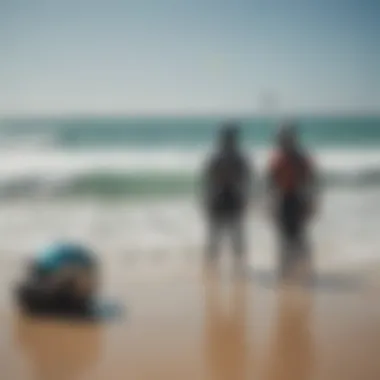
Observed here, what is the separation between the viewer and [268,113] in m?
3.60

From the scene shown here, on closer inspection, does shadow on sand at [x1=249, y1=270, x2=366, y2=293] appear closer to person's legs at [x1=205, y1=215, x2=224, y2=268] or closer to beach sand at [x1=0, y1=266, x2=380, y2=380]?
beach sand at [x1=0, y1=266, x2=380, y2=380]

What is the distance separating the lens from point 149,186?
4.63 m

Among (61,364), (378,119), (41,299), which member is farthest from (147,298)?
(378,119)

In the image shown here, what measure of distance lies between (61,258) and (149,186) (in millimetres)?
2282

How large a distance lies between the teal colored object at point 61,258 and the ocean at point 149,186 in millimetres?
764

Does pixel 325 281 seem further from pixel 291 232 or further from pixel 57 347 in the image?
pixel 57 347

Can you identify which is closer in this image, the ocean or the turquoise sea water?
the ocean

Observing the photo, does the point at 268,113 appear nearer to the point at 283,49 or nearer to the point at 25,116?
the point at 283,49

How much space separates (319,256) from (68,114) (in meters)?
2.24

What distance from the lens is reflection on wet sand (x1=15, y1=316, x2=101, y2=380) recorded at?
194 centimetres

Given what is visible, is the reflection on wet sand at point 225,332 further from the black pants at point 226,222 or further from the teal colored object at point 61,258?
the teal colored object at point 61,258

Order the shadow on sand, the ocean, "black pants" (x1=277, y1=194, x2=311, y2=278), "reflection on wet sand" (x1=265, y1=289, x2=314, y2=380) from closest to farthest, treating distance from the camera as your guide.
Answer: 1. "reflection on wet sand" (x1=265, y1=289, x2=314, y2=380)
2. the shadow on sand
3. "black pants" (x1=277, y1=194, x2=311, y2=278)
4. the ocean

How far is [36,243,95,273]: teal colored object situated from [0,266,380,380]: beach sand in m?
0.18

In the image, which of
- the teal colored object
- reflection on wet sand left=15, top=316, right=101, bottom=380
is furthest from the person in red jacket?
reflection on wet sand left=15, top=316, right=101, bottom=380
